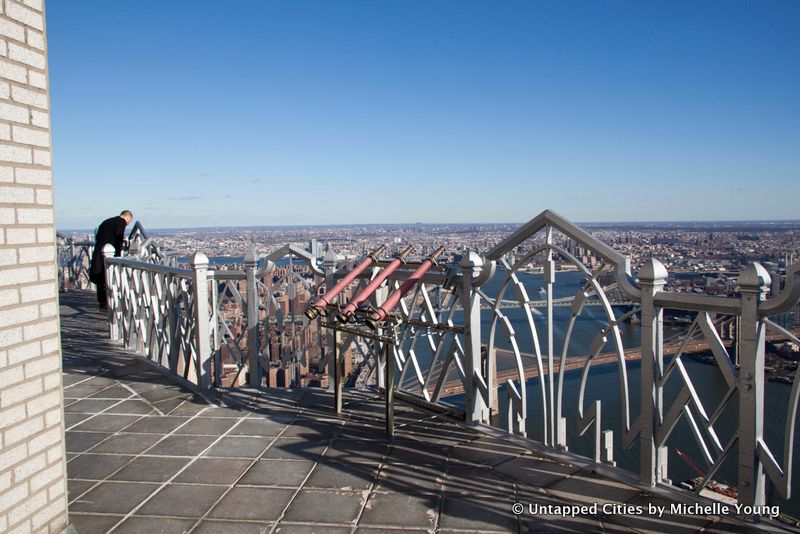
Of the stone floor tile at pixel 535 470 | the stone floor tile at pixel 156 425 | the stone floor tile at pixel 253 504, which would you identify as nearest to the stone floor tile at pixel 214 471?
the stone floor tile at pixel 253 504

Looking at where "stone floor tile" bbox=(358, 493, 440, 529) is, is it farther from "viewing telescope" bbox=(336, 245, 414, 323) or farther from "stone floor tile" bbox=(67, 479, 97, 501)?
"stone floor tile" bbox=(67, 479, 97, 501)

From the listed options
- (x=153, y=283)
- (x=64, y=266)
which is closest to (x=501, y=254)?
(x=153, y=283)

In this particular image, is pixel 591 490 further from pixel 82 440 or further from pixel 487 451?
pixel 82 440

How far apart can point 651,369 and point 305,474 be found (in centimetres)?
207

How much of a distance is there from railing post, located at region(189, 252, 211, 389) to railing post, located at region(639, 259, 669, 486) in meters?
3.74

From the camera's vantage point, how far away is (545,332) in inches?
186

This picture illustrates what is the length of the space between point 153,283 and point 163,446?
2904 mm

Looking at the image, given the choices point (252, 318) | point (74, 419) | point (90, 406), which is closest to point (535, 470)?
point (252, 318)

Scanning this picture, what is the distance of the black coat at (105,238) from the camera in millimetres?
8688

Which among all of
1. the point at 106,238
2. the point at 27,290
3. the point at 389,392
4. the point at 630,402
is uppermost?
the point at 106,238

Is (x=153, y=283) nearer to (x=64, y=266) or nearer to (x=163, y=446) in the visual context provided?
(x=163, y=446)

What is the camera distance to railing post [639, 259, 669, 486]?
9.96 feet

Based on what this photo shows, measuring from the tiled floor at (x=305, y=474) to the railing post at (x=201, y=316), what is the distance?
340mm

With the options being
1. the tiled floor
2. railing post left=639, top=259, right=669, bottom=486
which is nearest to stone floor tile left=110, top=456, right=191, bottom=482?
the tiled floor
